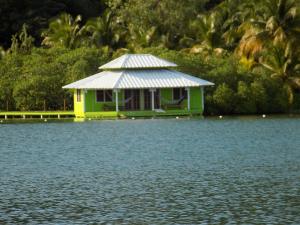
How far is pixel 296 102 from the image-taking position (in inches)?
2477

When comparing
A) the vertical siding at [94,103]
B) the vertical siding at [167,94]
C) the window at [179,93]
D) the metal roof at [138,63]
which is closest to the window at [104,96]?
the vertical siding at [94,103]

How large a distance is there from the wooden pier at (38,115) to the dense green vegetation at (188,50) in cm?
126

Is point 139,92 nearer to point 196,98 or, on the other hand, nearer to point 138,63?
point 138,63

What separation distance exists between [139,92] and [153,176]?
34.0 meters

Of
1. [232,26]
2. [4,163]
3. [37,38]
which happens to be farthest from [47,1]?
[4,163]

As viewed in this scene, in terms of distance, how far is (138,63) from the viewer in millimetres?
61188

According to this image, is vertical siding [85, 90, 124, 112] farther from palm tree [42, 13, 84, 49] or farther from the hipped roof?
palm tree [42, 13, 84, 49]

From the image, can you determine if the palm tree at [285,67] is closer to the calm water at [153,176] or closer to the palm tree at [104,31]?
the calm water at [153,176]

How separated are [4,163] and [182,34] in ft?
147

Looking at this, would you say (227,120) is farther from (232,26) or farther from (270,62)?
(232,26)

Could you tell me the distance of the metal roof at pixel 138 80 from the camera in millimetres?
59116

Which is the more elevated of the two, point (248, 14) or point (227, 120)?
point (248, 14)

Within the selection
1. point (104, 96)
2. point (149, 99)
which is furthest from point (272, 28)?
point (104, 96)

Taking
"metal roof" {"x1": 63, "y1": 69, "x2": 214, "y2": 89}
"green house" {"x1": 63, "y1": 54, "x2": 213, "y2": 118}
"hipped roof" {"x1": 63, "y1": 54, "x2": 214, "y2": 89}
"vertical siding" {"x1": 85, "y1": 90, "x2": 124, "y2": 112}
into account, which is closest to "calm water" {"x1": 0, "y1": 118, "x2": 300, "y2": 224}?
"metal roof" {"x1": 63, "y1": 69, "x2": 214, "y2": 89}
